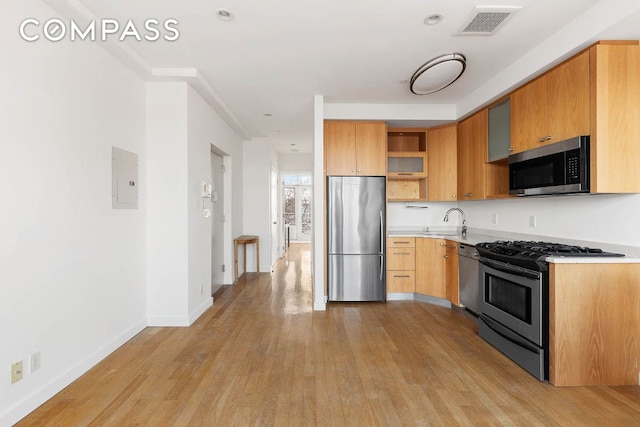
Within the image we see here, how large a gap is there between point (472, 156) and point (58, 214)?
164 inches

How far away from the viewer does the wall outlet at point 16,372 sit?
79.5 inches

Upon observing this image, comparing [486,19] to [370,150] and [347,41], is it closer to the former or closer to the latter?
[347,41]

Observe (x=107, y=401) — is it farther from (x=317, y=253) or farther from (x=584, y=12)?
(x=584, y=12)

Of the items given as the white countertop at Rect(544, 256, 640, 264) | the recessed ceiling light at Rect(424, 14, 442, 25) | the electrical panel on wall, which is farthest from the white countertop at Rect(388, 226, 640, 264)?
the electrical panel on wall

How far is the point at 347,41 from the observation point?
9.56 feet

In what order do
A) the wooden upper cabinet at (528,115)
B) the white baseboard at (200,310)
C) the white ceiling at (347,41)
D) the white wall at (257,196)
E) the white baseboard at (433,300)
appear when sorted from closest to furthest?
the white ceiling at (347,41)
the wooden upper cabinet at (528,115)
the white baseboard at (200,310)
the white baseboard at (433,300)
the white wall at (257,196)

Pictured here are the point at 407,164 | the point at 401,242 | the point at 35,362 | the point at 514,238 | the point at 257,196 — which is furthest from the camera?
the point at 257,196

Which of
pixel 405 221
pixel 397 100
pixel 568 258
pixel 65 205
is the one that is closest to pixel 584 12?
pixel 568 258

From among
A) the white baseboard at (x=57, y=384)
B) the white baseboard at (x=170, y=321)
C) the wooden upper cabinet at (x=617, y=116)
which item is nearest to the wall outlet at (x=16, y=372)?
the white baseboard at (x=57, y=384)

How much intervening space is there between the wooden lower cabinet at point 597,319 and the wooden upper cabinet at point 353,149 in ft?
8.39

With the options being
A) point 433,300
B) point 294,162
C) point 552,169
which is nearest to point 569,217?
point 552,169

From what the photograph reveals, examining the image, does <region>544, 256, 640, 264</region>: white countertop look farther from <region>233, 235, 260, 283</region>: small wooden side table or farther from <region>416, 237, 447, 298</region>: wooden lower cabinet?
<region>233, 235, 260, 283</region>: small wooden side table

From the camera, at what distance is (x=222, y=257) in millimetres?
5664

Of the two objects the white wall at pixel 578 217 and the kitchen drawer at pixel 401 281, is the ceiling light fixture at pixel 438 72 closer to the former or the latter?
the white wall at pixel 578 217
